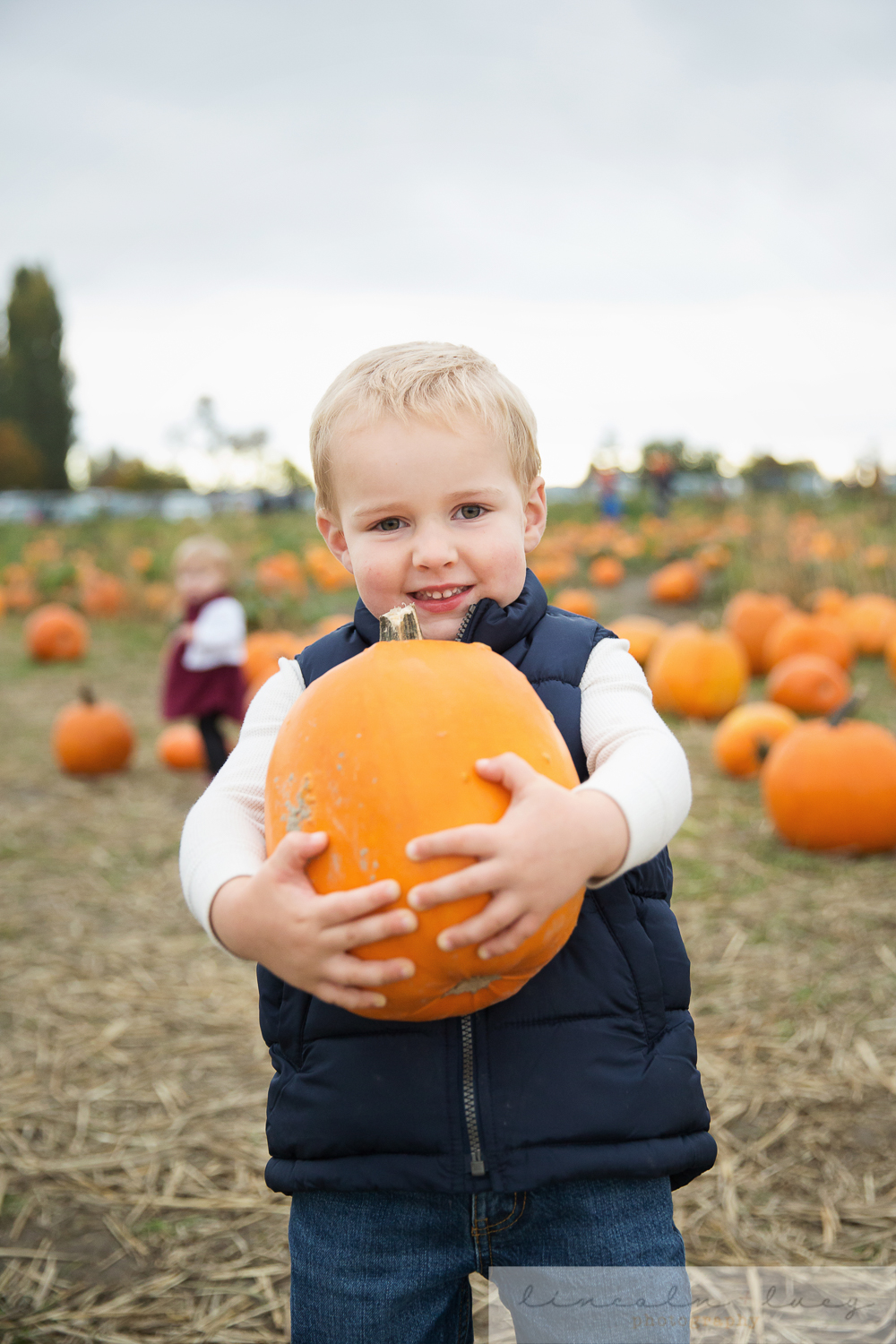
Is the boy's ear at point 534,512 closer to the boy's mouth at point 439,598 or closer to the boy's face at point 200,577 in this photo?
the boy's mouth at point 439,598

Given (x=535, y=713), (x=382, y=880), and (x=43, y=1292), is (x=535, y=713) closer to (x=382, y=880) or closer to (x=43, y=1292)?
(x=382, y=880)

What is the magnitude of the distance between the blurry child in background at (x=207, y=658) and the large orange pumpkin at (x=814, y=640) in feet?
13.9

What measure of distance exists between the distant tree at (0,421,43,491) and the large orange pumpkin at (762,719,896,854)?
58394mm

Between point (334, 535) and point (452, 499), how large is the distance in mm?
315

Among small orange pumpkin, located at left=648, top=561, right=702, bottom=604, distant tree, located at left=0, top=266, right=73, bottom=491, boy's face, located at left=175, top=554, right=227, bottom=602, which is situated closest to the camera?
boy's face, located at left=175, top=554, right=227, bottom=602

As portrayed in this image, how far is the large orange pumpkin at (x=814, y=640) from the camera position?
24.4 feet

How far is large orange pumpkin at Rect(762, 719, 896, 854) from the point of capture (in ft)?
14.5

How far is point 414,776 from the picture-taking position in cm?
118

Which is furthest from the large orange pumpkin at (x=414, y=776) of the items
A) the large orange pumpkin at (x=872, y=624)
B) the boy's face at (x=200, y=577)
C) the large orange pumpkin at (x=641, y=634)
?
the large orange pumpkin at (x=872, y=624)

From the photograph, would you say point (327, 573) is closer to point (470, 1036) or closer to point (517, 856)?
→ point (470, 1036)

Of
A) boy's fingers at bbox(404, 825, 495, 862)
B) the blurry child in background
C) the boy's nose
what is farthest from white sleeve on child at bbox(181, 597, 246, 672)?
boy's fingers at bbox(404, 825, 495, 862)

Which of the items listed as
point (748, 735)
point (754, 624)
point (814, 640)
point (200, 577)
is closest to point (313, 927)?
point (748, 735)

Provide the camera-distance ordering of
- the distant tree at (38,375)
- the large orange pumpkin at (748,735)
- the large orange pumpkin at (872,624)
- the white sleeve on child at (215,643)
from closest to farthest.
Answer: the large orange pumpkin at (748,735), the white sleeve on child at (215,643), the large orange pumpkin at (872,624), the distant tree at (38,375)

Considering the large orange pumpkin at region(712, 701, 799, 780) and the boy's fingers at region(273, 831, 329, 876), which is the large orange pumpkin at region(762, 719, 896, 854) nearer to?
the large orange pumpkin at region(712, 701, 799, 780)
